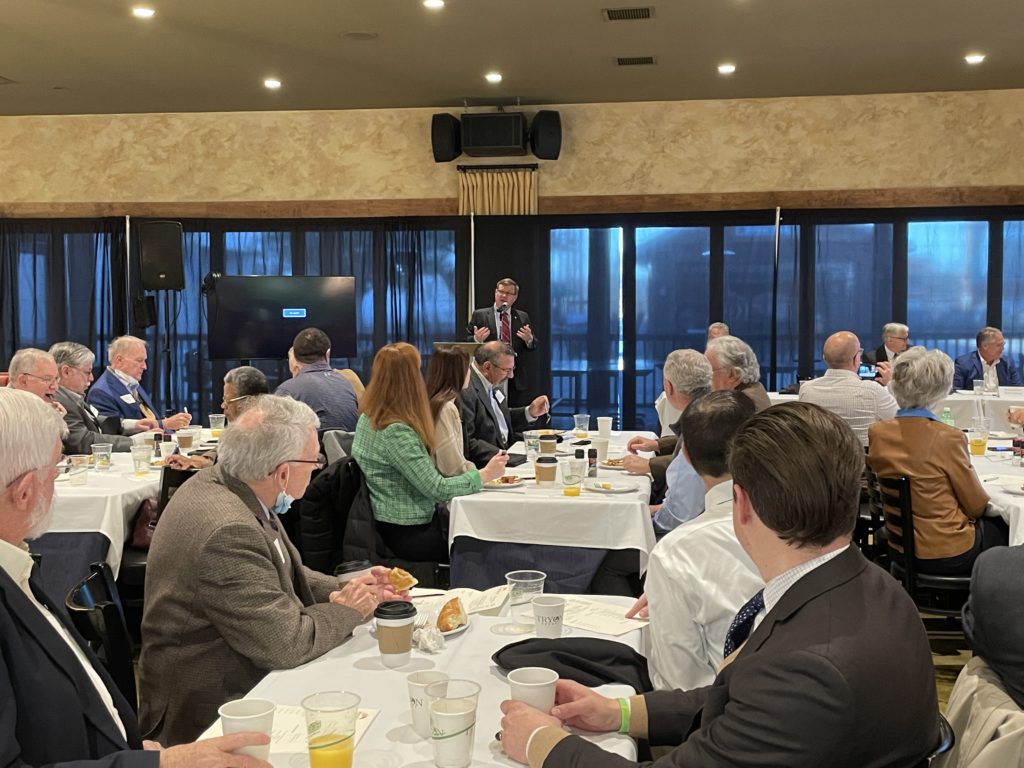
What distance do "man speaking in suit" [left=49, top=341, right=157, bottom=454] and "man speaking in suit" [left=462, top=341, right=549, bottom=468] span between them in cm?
197

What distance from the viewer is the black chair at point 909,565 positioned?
4277mm

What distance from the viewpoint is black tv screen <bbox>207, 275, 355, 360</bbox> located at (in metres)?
9.84

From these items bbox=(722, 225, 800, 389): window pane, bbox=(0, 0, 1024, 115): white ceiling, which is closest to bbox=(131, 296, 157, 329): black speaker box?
bbox=(0, 0, 1024, 115): white ceiling

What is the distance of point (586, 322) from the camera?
10711mm

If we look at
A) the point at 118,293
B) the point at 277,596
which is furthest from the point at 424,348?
the point at 277,596

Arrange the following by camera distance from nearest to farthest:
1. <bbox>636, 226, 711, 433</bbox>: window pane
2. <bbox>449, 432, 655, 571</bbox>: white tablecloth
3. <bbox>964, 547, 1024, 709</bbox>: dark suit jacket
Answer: <bbox>964, 547, 1024, 709</bbox>: dark suit jacket < <bbox>449, 432, 655, 571</bbox>: white tablecloth < <bbox>636, 226, 711, 433</bbox>: window pane

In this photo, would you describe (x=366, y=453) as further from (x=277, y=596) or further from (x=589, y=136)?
(x=589, y=136)

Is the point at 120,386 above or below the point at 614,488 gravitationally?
above

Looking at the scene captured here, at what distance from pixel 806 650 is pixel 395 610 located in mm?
1062

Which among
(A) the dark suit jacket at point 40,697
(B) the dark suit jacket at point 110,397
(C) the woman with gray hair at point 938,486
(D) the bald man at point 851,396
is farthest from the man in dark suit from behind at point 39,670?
(B) the dark suit jacket at point 110,397

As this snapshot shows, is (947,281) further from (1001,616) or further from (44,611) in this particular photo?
(44,611)

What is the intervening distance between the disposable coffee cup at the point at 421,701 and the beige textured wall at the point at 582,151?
8.82m

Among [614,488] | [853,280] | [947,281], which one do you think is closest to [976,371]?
[947,281]

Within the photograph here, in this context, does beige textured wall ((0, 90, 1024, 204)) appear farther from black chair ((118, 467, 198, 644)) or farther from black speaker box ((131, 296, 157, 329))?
black chair ((118, 467, 198, 644))
